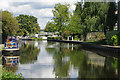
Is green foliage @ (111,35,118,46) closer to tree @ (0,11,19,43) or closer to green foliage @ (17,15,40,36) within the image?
tree @ (0,11,19,43)

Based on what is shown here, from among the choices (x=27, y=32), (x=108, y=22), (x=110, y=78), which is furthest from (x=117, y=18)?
(x=27, y=32)

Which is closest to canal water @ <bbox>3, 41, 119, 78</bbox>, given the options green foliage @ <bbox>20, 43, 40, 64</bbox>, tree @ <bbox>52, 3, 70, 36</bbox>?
green foliage @ <bbox>20, 43, 40, 64</bbox>

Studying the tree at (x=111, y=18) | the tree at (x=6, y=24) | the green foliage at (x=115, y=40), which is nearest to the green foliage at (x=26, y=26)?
the tree at (x=6, y=24)

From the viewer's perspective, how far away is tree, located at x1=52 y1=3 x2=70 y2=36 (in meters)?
77.3

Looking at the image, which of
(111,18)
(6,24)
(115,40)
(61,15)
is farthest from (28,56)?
(61,15)

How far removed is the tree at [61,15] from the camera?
77.3 metres

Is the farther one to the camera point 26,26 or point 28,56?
point 26,26

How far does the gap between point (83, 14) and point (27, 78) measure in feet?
117

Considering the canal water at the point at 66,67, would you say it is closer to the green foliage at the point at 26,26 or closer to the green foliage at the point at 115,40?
the green foliage at the point at 115,40

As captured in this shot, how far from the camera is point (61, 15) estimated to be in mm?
77250

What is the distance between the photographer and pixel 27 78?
28.8 ft

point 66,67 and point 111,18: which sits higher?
point 111,18

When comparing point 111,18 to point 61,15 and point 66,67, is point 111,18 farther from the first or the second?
point 61,15

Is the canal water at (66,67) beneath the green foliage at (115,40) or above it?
beneath
